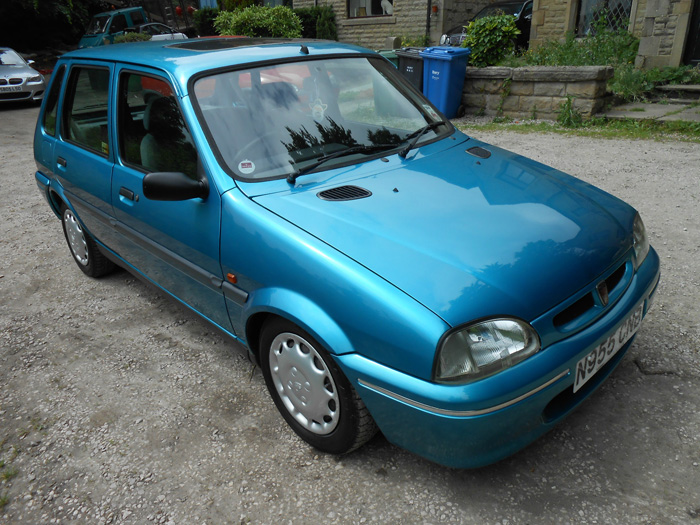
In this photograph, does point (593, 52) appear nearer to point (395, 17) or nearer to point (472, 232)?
point (395, 17)

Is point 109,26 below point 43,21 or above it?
below

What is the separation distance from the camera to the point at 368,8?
757 inches

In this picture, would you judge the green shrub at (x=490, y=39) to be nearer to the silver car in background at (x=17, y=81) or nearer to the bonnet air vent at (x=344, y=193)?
the bonnet air vent at (x=344, y=193)

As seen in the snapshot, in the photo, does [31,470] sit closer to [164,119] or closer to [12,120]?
[164,119]

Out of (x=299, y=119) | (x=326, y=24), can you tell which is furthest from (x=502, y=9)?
(x=299, y=119)

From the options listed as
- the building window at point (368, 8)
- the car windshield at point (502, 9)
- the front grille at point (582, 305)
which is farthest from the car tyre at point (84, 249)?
the building window at point (368, 8)

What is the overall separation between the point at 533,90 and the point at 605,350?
294 inches

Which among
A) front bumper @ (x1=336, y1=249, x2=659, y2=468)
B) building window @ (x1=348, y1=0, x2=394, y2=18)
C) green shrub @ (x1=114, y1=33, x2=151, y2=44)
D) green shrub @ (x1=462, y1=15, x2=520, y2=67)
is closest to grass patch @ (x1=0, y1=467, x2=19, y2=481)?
front bumper @ (x1=336, y1=249, x2=659, y2=468)

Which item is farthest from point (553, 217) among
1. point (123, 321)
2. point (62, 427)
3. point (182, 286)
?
point (123, 321)

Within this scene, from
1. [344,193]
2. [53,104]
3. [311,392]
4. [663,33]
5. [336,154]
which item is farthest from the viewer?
[663,33]

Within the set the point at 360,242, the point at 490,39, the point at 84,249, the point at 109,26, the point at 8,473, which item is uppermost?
the point at 109,26

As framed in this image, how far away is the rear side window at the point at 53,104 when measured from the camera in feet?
13.1

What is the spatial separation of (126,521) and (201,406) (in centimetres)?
73

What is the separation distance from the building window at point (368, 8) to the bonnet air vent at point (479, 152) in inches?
682
